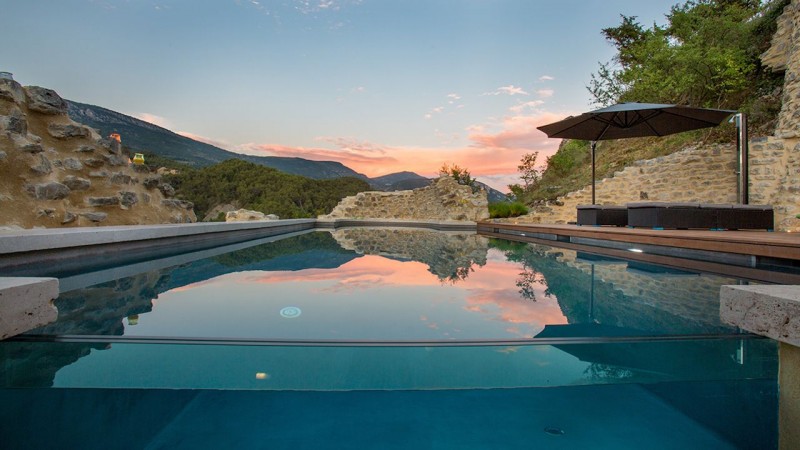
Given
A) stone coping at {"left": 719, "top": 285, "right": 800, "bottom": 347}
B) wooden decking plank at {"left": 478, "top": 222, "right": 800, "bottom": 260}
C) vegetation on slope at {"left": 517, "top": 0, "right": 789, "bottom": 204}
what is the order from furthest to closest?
vegetation on slope at {"left": 517, "top": 0, "right": 789, "bottom": 204}
wooden decking plank at {"left": 478, "top": 222, "right": 800, "bottom": 260}
stone coping at {"left": 719, "top": 285, "right": 800, "bottom": 347}

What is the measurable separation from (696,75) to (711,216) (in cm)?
628

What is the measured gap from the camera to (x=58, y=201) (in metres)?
5.28

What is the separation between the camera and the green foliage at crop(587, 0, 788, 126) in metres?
9.57

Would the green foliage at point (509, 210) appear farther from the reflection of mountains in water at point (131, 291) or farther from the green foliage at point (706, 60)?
the reflection of mountains in water at point (131, 291)

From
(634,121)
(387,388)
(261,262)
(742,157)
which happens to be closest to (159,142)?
(261,262)

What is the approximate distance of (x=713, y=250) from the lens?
11.5 feet

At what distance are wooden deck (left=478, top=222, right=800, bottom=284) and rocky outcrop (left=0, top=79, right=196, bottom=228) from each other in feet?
22.6

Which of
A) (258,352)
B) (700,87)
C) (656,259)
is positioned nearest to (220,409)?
(258,352)

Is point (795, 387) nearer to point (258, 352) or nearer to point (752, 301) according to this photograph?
point (752, 301)

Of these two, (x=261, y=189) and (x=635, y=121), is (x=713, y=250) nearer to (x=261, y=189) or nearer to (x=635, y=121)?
(x=635, y=121)

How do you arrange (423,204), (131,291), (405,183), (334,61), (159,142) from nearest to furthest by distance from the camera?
(131,291) < (334,61) < (159,142) < (423,204) < (405,183)

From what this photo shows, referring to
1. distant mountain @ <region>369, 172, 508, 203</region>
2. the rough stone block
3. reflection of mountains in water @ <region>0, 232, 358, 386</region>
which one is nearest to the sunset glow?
distant mountain @ <region>369, 172, 508, 203</region>

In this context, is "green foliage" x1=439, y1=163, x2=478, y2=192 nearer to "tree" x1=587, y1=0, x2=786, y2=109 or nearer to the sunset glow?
the sunset glow

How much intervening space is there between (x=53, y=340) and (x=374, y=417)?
3.76ft
